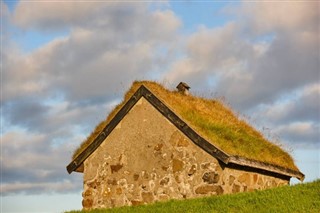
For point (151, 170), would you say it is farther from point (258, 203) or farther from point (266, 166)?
point (258, 203)

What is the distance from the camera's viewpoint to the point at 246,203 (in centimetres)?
1658

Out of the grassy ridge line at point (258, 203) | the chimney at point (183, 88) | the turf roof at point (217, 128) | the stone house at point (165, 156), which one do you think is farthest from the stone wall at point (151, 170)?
the chimney at point (183, 88)

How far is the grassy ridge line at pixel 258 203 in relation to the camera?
15820 millimetres

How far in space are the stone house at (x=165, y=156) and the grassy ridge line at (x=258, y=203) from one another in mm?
1685

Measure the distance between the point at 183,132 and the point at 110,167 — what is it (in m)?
3.12

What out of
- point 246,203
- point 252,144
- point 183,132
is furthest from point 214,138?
point 246,203

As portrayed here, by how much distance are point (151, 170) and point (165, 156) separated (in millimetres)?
699

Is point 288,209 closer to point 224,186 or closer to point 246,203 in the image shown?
point 246,203

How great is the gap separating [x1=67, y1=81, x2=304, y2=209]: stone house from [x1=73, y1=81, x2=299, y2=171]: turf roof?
1.9 inches

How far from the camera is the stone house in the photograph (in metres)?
19.3

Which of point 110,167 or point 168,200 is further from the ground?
point 110,167

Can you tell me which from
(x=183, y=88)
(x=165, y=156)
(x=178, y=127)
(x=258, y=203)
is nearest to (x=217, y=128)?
(x=178, y=127)

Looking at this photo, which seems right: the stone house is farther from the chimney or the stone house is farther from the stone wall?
the chimney

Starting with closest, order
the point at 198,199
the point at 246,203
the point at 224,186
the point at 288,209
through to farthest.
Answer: the point at 288,209 → the point at 246,203 → the point at 198,199 → the point at 224,186
